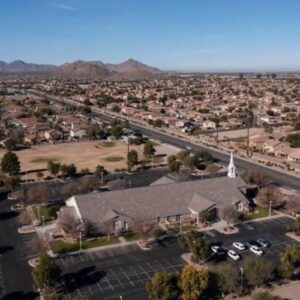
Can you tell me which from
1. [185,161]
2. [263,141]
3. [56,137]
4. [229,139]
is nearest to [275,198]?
[185,161]

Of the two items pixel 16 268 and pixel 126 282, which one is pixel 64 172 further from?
pixel 126 282

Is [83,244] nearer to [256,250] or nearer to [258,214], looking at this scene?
[256,250]

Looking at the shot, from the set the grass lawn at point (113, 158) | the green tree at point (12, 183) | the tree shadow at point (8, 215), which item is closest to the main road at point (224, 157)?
the grass lawn at point (113, 158)

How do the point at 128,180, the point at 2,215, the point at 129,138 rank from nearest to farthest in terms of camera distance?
1. the point at 2,215
2. the point at 128,180
3. the point at 129,138

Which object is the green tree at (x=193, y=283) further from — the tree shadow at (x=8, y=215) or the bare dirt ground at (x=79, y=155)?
the bare dirt ground at (x=79, y=155)

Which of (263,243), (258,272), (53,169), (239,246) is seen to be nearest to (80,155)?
(53,169)

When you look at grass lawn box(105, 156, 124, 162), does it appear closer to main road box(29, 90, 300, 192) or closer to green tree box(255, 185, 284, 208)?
main road box(29, 90, 300, 192)
